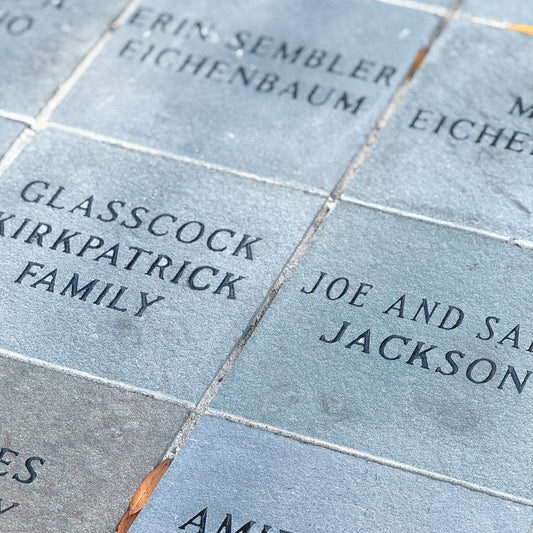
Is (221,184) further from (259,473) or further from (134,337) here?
(259,473)

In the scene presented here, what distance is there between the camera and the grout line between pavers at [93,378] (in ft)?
9.71

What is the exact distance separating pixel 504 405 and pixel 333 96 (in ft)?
5.73

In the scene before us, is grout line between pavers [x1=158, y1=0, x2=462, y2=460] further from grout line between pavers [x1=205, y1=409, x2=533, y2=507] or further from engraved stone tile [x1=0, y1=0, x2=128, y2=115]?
engraved stone tile [x1=0, y1=0, x2=128, y2=115]

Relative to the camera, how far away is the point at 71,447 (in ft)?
9.27

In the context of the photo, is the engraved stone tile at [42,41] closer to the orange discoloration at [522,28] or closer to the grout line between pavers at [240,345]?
the grout line between pavers at [240,345]

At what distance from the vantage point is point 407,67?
14.1 ft

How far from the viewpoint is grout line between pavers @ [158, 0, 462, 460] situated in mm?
2889

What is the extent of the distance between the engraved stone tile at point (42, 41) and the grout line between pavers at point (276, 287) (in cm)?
138

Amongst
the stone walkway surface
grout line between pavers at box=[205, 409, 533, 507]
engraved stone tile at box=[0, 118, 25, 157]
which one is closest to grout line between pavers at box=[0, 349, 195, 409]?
the stone walkway surface

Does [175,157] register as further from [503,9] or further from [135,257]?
[503,9]

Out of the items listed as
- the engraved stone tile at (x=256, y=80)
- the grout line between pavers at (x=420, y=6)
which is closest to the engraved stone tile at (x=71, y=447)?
the engraved stone tile at (x=256, y=80)

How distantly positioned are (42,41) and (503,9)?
2.26m

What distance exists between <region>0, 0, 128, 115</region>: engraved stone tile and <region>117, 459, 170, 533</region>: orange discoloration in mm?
1916

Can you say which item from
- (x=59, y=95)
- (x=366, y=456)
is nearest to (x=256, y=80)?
(x=59, y=95)
